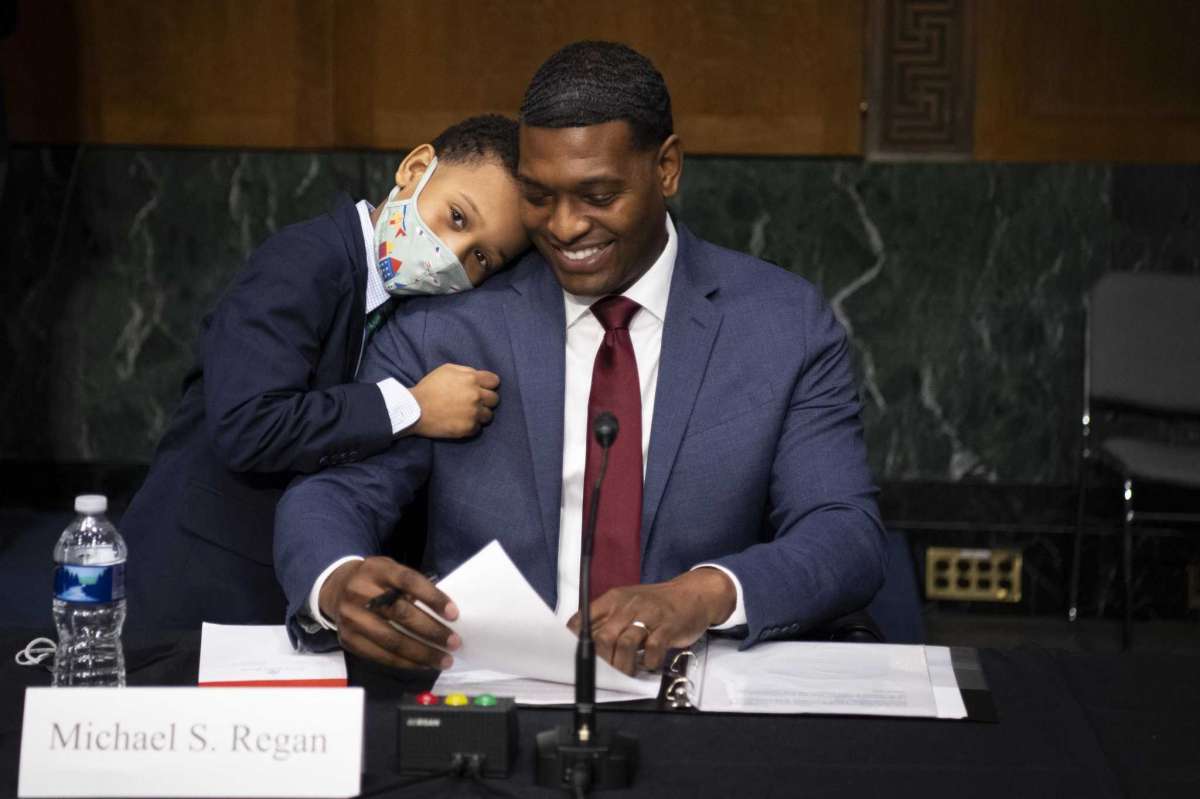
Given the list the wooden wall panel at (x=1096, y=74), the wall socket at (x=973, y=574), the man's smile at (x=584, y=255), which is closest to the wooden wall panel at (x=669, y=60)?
the wooden wall panel at (x=1096, y=74)

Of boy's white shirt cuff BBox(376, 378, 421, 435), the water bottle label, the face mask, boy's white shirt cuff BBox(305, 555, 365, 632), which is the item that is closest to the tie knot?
the face mask

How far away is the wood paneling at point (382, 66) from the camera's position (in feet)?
16.2

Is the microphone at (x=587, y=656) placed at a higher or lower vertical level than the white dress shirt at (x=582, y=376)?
lower

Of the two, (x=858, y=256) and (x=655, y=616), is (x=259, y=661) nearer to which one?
(x=655, y=616)

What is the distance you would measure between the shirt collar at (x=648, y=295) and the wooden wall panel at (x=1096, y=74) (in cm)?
270

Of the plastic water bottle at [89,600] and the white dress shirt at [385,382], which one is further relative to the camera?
the white dress shirt at [385,382]

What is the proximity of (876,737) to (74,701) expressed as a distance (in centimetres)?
87

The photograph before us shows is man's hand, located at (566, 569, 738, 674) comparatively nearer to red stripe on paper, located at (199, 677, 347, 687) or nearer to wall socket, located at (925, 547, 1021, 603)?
red stripe on paper, located at (199, 677, 347, 687)

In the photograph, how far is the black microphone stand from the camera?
1.64 meters

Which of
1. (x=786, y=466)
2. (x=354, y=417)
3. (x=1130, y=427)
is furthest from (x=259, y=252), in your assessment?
(x=1130, y=427)

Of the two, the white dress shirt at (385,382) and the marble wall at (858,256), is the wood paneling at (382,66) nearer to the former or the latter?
the marble wall at (858,256)

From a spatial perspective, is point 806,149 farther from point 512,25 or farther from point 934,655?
point 934,655

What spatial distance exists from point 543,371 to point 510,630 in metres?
0.69

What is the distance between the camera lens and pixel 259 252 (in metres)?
2.56
